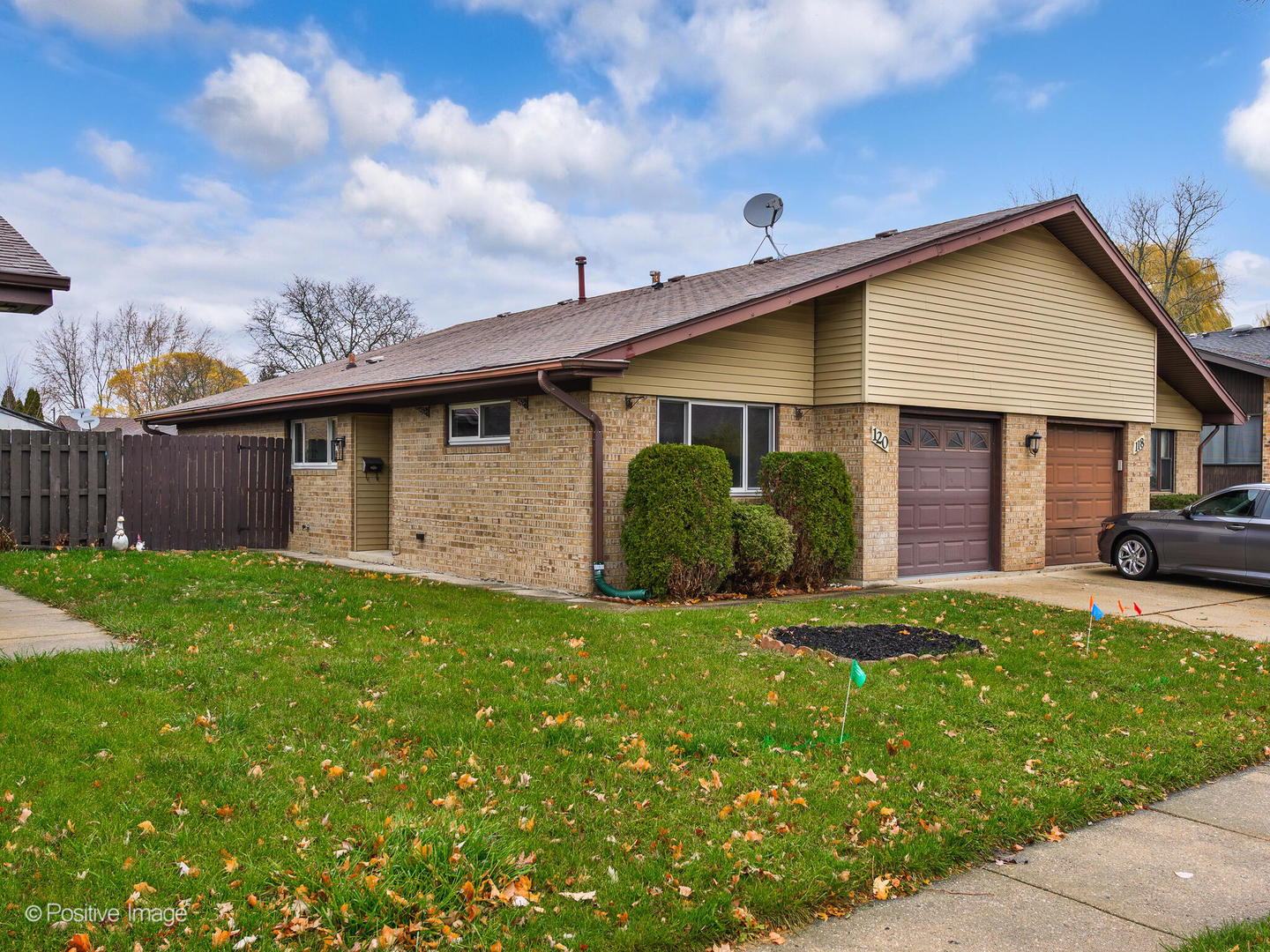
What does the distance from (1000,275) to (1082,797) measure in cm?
1078

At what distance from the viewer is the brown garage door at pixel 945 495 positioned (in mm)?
13031

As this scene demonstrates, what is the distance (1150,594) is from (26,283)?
41.3 ft

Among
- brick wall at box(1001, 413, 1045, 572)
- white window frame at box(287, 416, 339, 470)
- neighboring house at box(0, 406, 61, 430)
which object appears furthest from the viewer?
neighboring house at box(0, 406, 61, 430)

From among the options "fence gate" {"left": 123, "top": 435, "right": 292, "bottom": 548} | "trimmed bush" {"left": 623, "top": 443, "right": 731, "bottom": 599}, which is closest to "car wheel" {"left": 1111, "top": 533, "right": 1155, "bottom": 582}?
"trimmed bush" {"left": 623, "top": 443, "right": 731, "bottom": 599}

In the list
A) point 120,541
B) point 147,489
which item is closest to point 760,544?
point 120,541

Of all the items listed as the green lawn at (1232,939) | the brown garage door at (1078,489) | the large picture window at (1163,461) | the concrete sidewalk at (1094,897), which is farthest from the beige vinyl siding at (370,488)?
the large picture window at (1163,461)

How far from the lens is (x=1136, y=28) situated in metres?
15.6

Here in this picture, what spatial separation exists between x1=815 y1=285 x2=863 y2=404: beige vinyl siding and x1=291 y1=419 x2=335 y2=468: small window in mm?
8215

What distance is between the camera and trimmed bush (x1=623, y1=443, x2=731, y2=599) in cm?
1024

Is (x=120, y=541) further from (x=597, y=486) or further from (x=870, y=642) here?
(x=870, y=642)

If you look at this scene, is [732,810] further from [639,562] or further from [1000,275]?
[1000,275]

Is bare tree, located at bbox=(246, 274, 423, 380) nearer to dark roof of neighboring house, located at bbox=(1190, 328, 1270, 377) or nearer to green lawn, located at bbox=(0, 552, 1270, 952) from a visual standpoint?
dark roof of neighboring house, located at bbox=(1190, 328, 1270, 377)

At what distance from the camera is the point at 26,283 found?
6648 millimetres

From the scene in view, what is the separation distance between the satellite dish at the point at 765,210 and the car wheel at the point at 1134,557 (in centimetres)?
752
